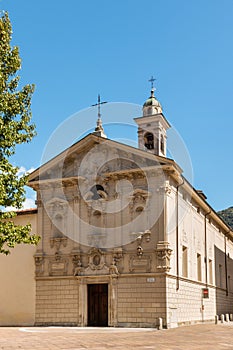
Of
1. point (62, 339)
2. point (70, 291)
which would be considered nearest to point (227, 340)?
point (62, 339)

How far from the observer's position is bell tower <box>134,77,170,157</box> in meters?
37.2

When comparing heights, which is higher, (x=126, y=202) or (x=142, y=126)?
(x=142, y=126)

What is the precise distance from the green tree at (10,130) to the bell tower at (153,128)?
1722 cm

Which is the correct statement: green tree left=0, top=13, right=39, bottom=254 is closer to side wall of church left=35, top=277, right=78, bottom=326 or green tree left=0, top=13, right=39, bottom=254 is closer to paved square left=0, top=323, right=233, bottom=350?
paved square left=0, top=323, right=233, bottom=350

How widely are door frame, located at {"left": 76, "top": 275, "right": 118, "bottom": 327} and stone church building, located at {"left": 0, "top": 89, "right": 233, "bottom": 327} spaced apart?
59 millimetres

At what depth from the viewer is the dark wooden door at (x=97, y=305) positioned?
3120cm

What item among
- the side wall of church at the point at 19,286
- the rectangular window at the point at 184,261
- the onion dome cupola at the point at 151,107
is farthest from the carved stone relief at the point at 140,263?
the onion dome cupola at the point at 151,107

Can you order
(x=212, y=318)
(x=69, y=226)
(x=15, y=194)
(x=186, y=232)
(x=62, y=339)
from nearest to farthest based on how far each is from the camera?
1. (x=15, y=194)
2. (x=62, y=339)
3. (x=69, y=226)
4. (x=186, y=232)
5. (x=212, y=318)

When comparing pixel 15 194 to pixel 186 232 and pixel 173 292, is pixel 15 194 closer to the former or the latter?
pixel 173 292

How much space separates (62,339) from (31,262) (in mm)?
12749

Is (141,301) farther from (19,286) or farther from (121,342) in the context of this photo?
(121,342)

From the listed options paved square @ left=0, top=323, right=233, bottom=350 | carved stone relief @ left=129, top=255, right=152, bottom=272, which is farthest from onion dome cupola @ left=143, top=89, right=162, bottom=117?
paved square @ left=0, top=323, right=233, bottom=350

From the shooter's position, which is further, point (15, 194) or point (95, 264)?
point (95, 264)

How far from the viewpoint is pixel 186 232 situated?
3519 centimetres
